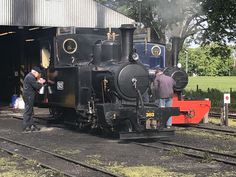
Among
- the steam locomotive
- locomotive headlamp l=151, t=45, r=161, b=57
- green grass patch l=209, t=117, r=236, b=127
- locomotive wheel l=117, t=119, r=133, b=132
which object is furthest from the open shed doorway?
locomotive wheel l=117, t=119, r=133, b=132

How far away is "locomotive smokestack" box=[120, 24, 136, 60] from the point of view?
11.1 m

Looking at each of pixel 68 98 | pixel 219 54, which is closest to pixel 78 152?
pixel 68 98

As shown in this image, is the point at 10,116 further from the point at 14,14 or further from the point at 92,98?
the point at 92,98

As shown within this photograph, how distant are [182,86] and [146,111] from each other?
368cm

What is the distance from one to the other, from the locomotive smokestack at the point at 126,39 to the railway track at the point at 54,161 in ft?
9.73

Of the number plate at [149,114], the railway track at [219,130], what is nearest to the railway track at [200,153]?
the number plate at [149,114]

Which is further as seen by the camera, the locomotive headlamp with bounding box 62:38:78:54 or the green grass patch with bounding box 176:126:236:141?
the locomotive headlamp with bounding box 62:38:78:54

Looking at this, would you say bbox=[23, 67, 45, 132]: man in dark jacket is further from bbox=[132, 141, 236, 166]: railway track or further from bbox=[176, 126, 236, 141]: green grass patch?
bbox=[176, 126, 236, 141]: green grass patch

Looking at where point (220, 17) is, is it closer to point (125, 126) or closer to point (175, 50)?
point (175, 50)

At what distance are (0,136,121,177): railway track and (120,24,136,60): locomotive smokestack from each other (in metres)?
2.96

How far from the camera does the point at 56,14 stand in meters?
18.7

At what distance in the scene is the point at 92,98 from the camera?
11.7 m

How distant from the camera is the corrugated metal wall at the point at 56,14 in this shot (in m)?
17.7

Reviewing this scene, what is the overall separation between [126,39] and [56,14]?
8.08 metres
